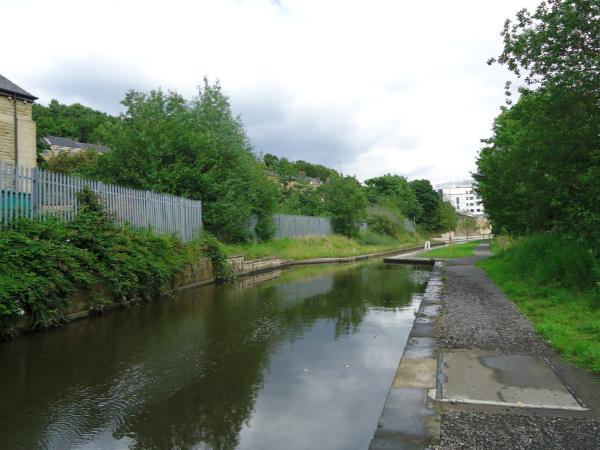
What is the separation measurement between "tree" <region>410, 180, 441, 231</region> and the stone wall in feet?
159

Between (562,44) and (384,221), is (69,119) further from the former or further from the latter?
(562,44)

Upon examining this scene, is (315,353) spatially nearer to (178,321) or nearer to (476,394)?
(476,394)

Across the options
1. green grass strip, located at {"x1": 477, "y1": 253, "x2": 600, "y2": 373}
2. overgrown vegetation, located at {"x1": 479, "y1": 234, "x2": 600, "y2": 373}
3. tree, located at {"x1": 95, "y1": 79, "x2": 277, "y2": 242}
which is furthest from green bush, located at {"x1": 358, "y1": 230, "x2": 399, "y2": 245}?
green grass strip, located at {"x1": 477, "y1": 253, "x2": 600, "y2": 373}

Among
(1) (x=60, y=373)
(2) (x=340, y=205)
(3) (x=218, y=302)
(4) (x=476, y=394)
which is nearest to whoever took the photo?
(4) (x=476, y=394)

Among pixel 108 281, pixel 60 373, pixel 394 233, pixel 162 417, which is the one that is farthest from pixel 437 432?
pixel 394 233

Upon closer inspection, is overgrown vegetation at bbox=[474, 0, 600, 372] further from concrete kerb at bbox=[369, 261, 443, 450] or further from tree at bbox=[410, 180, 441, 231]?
tree at bbox=[410, 180, 441, 231]

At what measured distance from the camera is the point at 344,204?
1439 inches

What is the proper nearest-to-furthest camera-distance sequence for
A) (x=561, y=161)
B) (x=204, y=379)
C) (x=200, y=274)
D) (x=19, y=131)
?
(x=204, y=379), (x=561, y=161), (x=200, y=274), (x=19, y=131)

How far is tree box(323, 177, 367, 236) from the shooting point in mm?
36750

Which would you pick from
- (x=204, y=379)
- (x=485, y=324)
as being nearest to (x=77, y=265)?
(x=204, y=379)

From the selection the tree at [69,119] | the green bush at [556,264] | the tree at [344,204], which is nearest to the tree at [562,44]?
the green bush at [556,264]

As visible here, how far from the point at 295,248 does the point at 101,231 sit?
1805 cm

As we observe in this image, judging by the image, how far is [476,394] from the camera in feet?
13.1

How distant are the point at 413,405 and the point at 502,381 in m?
1.10
